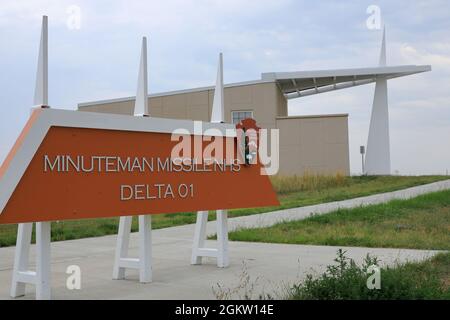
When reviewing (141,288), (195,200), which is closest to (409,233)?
(195,200)

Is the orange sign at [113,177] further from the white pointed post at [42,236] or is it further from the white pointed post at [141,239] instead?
the white pointed post at [141,239]

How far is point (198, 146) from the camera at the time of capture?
338 inches

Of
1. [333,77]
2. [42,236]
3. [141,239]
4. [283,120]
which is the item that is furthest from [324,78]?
[42,236]

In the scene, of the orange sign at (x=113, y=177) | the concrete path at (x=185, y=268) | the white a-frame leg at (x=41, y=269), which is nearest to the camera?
the orange sign at (x=113, y=177)

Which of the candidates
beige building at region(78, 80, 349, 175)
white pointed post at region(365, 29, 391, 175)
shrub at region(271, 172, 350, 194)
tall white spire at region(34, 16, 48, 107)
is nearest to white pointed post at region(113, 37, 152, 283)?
tall white spire at region(34, 16, 48, 107)

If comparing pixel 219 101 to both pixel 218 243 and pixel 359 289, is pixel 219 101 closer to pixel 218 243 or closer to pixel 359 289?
pixel 218 243

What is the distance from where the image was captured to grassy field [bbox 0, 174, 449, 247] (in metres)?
14.5

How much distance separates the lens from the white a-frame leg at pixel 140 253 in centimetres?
779

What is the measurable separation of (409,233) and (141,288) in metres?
7.41

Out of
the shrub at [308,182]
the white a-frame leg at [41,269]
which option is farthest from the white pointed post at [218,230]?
the shrub at [308,182]

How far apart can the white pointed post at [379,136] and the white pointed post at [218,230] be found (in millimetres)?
29955

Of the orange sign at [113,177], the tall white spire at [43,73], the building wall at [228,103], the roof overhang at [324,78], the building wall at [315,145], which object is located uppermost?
the roof overhang at [324,78]

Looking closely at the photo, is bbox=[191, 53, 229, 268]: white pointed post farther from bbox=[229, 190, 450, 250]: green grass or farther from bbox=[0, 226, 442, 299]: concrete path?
bbox=[229, 190, 450, 250]: green grass
